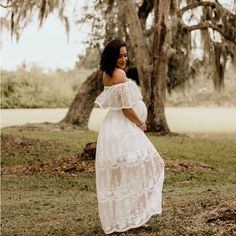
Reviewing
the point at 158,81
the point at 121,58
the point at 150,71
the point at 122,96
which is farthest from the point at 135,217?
the point at 150,71

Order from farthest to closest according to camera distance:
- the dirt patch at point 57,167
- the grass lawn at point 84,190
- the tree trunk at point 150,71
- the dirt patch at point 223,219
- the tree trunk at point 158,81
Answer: the tree trunk at point 150,71 < the tree trunk at point 158,81 < the dirt patch at point 57,167 < the grass lawn at point 84,190 < the dirt patch at point 223,219

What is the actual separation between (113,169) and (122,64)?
86cm

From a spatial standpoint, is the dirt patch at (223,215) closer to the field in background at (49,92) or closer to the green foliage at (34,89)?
the field in background at (49,92)

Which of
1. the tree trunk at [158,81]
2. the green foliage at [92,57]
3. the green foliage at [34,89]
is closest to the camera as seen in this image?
the tree trunk at [158,81]

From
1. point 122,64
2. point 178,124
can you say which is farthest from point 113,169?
point 178,124

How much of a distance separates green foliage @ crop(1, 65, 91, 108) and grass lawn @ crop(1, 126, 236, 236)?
23.7 meters

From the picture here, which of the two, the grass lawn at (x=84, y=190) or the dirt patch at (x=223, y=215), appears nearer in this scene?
the dirt patch at (x=223, y=215)

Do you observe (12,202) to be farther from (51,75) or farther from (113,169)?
(51,75)

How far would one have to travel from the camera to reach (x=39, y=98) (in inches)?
1708

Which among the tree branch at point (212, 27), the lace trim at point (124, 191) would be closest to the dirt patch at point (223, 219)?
the lace trim at point (124, 191)

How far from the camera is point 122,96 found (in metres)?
5.16

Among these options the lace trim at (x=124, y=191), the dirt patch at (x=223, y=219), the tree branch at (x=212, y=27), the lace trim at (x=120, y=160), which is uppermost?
the tree branch at (x=212, y=27)

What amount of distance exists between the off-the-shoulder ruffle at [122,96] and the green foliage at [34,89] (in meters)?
35.1

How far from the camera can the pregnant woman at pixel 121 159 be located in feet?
17.0
